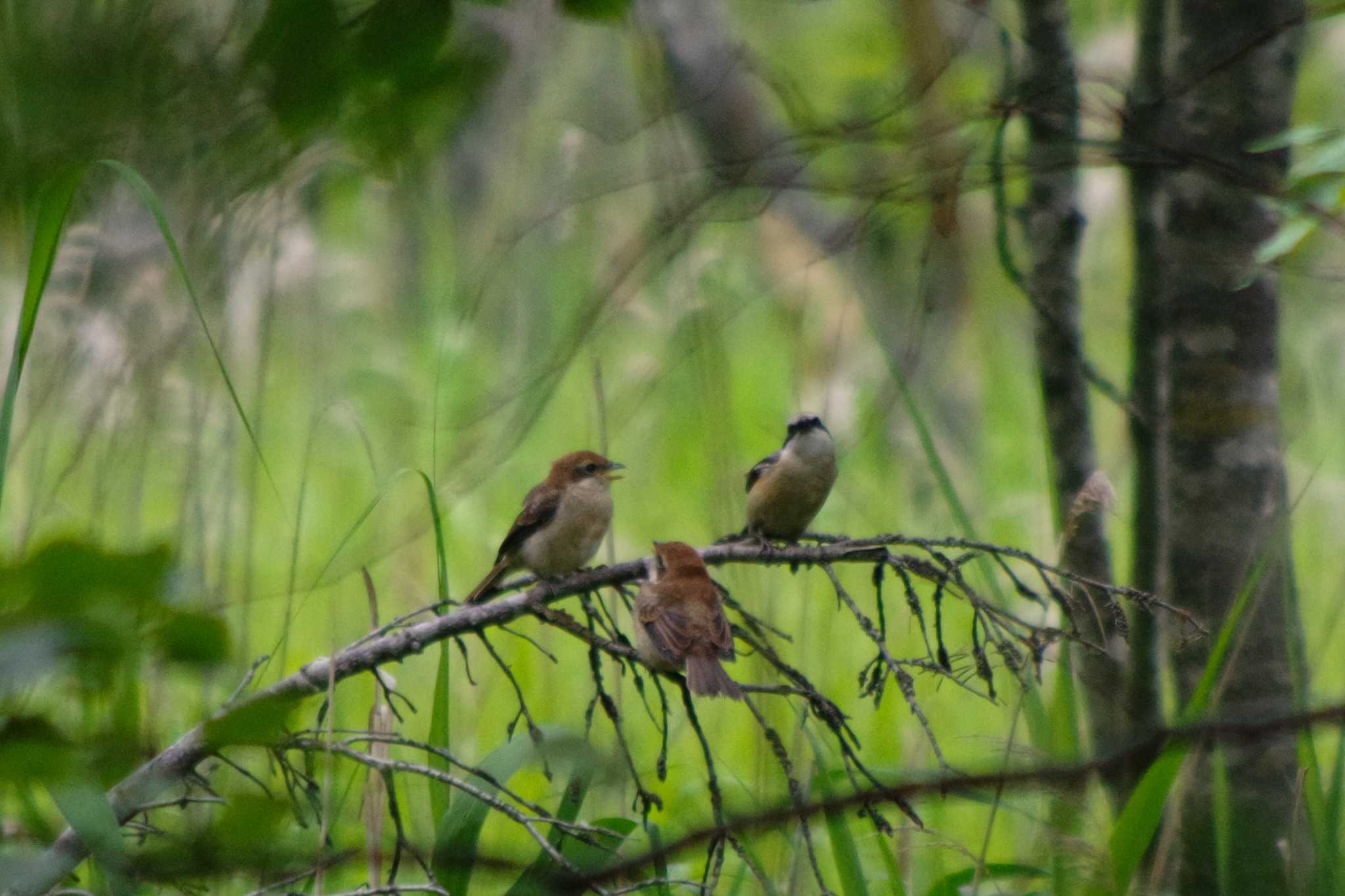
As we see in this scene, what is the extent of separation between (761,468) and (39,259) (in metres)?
3.22

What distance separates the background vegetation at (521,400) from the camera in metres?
1.19

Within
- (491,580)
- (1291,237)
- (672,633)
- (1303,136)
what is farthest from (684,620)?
(1303,136)

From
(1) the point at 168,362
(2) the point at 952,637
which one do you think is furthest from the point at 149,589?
(2) the point at 952,637

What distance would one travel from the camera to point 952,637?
5344mm

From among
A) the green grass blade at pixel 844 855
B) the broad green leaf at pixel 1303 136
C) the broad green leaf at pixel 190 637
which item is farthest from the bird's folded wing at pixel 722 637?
the broad green leaf at pixel 190 637

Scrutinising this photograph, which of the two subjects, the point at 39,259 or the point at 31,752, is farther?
the point at 39,259

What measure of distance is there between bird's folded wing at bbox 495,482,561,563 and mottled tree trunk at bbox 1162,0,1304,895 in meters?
1.77

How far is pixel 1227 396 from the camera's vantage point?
3234 mm

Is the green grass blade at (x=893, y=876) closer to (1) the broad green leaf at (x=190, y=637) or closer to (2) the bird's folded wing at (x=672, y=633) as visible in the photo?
(2) the bird's folded wing at (x=672, y=633)

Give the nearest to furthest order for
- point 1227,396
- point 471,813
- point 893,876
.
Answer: point 471,813
point 893,876
point 1227,396

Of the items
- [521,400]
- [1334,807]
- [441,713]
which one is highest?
[521,400]

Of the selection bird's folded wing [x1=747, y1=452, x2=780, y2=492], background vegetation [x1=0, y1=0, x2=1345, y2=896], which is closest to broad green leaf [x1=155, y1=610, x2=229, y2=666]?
background vegetation [x1=0, y1=0, x2=1345, y2=896]

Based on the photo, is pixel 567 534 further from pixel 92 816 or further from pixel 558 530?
pixel 92 816

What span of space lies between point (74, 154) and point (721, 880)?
345cm
